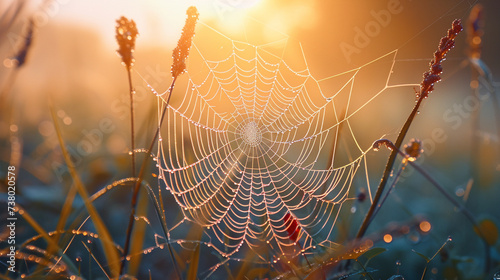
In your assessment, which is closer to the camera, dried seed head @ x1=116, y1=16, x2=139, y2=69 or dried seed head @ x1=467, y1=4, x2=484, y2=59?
dried seed head @ x1=116, y1=16, x2=139, y2=69

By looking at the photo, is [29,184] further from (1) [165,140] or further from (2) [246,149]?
(2) [246,149]

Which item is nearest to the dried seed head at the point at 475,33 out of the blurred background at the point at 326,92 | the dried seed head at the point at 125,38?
the blurred background at the point at 326,92

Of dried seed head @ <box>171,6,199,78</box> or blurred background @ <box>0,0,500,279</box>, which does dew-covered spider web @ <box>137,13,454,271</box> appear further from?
dried seed head @ <box>171,6,199,78</box>

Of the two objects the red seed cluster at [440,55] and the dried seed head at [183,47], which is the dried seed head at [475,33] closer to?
the red seed cluster at [440,55]

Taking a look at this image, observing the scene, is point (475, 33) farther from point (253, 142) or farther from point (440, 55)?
point (253, 142)

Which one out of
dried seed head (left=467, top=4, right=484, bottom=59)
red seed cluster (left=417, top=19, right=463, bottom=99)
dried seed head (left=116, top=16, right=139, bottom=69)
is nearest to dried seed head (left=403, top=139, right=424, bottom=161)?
red seed cluster (left=417, top=19, right=463, bottom=99)

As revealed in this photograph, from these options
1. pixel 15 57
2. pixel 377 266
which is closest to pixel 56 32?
pixel 15 57

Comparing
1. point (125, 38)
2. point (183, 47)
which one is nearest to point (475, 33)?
point (183, 47)
